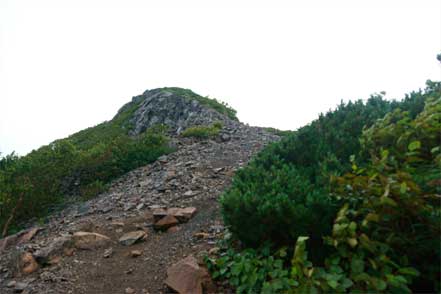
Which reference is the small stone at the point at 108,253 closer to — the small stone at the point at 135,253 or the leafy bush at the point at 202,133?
the small stone at the point at 135,253

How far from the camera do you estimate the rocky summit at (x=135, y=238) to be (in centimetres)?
481

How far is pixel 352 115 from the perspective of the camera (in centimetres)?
601

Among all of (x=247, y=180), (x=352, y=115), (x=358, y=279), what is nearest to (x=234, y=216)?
(x=247, y=180)

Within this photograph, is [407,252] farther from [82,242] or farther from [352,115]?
[82,242]

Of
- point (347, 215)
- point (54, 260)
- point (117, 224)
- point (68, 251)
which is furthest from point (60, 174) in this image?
point (347, 215)

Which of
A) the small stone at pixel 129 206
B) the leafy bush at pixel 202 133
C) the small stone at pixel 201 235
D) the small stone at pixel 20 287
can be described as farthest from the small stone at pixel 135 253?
the leafy bush at pixel 202 133

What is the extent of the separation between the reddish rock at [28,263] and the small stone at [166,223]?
1817 mm

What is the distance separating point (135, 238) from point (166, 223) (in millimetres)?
535

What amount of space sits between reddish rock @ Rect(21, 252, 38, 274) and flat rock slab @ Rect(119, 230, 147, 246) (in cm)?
124

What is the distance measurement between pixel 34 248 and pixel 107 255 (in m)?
1.42

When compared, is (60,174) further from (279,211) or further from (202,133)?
(279,211)

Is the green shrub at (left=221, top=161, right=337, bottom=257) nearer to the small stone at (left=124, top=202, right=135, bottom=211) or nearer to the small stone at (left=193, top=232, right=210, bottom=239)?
the small stone at (left=193, top=232, right=210, bottom=239)

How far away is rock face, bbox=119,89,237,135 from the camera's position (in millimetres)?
18578

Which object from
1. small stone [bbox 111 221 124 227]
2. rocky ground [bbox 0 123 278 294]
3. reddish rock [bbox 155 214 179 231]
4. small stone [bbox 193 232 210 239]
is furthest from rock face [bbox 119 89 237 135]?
small stone [bbox 193 232 210 239]
